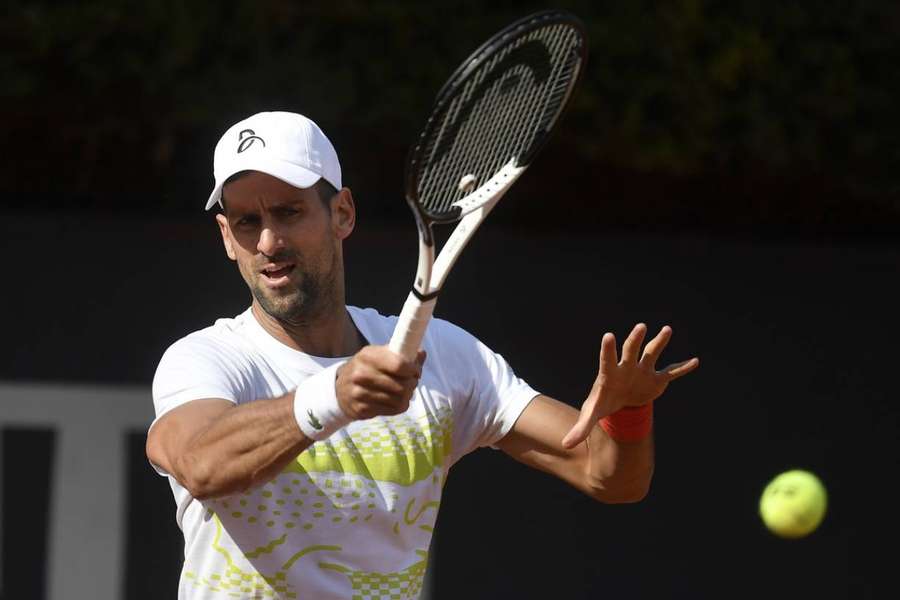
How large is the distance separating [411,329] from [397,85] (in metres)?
3.00

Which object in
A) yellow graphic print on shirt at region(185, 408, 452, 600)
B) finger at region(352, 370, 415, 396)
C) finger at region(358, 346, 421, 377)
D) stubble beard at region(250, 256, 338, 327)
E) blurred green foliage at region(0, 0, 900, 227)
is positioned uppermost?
blurred green foliage at region(0, 0, 900, 227)

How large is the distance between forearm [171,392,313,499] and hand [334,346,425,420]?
133 millimetres

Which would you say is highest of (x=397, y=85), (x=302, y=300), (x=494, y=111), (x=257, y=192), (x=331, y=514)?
(x=397, y=85)

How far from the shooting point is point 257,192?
9.90ft

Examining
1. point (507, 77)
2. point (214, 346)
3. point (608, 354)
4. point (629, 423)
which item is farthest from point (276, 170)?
point (629, 423)

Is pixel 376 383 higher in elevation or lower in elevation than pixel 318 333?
lower

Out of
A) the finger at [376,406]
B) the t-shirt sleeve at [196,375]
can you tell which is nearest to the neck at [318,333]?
the t-shirt sleeve at [196,375]

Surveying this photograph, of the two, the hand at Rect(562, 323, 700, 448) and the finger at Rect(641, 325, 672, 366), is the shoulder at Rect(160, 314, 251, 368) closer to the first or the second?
the hand at Rect(562, 323, 700, 448)

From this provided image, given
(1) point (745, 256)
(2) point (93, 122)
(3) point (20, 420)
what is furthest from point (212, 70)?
(1) point (745, 256)

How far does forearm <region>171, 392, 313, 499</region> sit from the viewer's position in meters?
2.60

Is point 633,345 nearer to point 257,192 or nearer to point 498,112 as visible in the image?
point 498,112

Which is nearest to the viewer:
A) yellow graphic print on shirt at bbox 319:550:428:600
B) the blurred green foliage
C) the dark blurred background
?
yellow graphic print on shirt at bbox 319:550:428:600

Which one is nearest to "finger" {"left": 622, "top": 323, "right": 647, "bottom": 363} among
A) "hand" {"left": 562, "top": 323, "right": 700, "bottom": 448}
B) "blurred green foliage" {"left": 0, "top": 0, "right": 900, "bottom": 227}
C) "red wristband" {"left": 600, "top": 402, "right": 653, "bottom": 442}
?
"hand" {"left": 562, "top": 323, "right": 700, "bottom": 448}

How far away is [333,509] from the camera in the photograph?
116 inches
